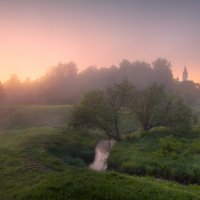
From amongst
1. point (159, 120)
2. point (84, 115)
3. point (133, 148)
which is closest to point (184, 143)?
point (133, 148)

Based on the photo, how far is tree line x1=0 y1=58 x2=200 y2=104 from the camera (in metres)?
139

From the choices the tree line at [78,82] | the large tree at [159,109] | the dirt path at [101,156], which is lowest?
the dirt path at [101,156]

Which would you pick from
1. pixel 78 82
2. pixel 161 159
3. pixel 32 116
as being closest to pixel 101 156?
pixel 161 159

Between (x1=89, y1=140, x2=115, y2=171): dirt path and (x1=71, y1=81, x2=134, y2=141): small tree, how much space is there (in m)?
2.90

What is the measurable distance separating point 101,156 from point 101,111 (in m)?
11.1

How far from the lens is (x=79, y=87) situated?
5743 inches

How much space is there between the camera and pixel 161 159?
4419 cm

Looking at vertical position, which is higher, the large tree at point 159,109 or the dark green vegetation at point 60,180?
the large tree at point 159,109

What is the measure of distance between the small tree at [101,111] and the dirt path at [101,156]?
2897 millimetres

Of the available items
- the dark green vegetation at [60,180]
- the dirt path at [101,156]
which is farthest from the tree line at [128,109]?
the dark green vegetation at [60,180]

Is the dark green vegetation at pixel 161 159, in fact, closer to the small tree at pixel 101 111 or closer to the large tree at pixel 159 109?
the large tree at pixel 159 109

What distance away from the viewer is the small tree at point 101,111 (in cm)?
6331

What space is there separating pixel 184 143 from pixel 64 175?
2863 centimetres

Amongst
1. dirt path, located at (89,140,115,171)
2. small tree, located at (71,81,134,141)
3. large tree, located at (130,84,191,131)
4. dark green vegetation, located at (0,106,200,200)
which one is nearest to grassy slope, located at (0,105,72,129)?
dirt path, located at (89,140,115,171)
